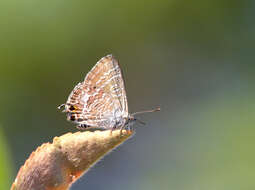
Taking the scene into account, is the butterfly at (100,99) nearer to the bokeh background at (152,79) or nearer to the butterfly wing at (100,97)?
the butterfly wing at (100,97)

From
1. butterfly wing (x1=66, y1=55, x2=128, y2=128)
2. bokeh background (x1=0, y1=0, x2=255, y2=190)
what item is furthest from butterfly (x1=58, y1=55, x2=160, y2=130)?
bokeh background (x1=0, y1=0, x2=255, y2=190)

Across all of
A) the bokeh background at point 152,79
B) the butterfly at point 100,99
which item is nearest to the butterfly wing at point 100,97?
the butterfly at point 100,99

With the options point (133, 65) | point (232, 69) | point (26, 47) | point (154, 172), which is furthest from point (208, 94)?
point (26, 47)

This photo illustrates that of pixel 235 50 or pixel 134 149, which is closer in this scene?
pixel 134 149

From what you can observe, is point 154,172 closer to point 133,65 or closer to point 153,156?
point 153,156

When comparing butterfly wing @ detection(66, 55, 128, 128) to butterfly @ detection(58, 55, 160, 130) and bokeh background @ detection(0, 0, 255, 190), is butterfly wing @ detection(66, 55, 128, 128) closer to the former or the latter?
butterfly @ detection(58, 55, 160, 130)

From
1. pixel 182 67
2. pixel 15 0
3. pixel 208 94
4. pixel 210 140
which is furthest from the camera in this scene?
pixel 182 67

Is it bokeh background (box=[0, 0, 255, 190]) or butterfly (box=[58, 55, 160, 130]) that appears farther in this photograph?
bokeh background (box=[0, 0, 255, 190])
